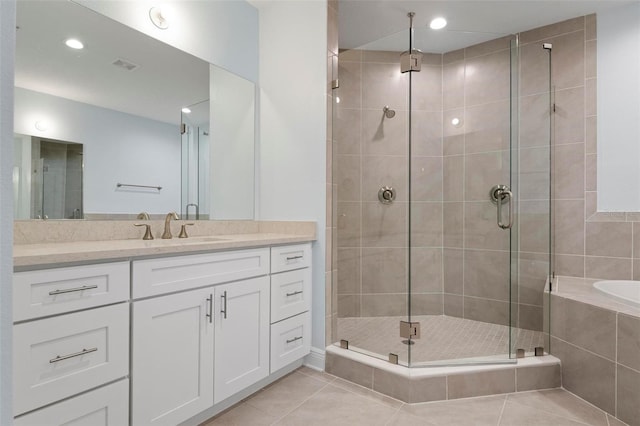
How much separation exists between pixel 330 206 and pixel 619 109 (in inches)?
90.2

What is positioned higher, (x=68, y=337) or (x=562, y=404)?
(x=68, y=337)

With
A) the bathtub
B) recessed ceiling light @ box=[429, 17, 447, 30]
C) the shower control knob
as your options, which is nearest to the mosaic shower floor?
the bathtub

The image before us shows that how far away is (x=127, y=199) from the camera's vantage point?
1.92 metres

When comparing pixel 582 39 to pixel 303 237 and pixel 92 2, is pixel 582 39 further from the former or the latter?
pixel 92 2

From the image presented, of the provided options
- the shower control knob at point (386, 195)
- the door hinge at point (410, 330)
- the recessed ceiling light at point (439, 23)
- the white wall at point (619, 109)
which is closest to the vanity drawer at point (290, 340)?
Result: the door hinge at point (410, 330)

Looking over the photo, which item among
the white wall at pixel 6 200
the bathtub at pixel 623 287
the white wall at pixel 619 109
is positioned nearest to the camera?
the white wall at pixel 6 200

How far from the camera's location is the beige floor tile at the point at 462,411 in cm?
171

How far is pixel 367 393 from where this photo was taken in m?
2.00

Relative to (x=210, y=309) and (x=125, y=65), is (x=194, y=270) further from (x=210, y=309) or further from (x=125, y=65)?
(x=125, y=65)

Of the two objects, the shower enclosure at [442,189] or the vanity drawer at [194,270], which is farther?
the shower enclosure at [442,189]

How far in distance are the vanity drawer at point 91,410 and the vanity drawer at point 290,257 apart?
0.94 metres

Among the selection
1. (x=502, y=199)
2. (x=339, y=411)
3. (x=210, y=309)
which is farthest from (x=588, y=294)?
(x=210, y=309)

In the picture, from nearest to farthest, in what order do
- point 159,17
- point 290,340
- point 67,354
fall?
point 67,354
point 159,17
point 290,340

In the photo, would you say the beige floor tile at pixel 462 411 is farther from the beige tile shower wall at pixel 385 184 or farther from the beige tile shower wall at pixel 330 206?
the beige tile shower wall at pixel 330 206
